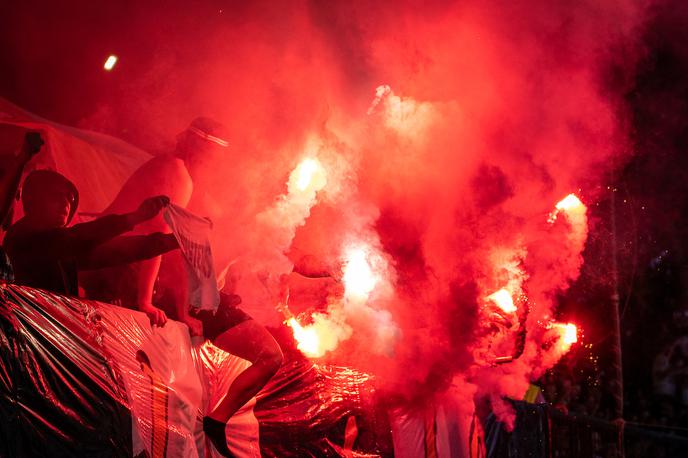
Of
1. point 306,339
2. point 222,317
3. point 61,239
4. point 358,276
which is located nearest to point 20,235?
point 61,239

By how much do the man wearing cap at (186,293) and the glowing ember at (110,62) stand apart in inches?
33.1

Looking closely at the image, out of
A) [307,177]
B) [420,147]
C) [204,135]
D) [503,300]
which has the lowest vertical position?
[503,300]

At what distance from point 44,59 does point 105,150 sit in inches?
32.6

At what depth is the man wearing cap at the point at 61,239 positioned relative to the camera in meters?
3.81

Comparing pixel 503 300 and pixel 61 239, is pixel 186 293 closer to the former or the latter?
pixel 61 239

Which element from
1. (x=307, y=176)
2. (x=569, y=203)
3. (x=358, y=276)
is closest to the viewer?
(x=307, y=176)

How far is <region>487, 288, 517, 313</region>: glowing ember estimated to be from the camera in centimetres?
678

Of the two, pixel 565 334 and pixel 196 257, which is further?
pixel 565 334

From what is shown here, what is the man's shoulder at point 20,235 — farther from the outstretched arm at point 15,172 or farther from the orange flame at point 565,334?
the orange flame at point 565,334

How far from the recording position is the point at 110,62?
16.6 feet

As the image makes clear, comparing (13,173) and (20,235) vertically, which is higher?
(13,173)

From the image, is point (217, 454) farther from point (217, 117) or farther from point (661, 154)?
point (661, 154)

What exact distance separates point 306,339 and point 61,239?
2.60 metres

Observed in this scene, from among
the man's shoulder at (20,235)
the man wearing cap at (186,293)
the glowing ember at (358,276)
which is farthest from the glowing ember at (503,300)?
the man's shoulder at (20,235)
